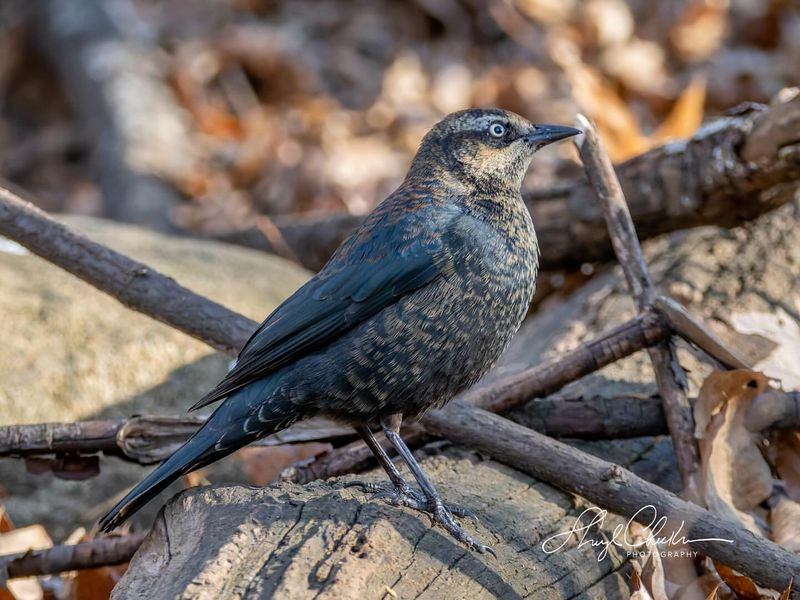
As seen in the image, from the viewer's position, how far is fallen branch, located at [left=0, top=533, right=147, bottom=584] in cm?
272

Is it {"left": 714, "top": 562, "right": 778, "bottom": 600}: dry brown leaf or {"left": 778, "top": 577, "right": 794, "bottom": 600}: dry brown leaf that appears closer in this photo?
{"left": 778, "top": 577, "right": 794, "bottom": 600}: dry brown leaf

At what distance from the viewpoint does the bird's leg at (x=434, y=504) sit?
7.72 ft

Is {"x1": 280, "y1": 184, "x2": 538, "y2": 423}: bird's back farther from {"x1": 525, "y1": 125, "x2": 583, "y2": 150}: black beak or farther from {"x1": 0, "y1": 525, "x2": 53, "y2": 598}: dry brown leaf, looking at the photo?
{"x1": 0, "y1": 525, "x2": 53, "y2": 598}: dry brown leaf

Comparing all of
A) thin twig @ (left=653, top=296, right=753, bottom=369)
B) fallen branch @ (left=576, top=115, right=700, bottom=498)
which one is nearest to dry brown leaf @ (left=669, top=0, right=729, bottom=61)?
fallen branch @ (left=576, top=115, right=700, bottom=498)

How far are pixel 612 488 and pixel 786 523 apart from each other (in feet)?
1.74

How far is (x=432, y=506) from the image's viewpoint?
2.49 meters

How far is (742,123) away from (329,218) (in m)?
2.20

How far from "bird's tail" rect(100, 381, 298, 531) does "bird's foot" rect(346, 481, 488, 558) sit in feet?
0.93

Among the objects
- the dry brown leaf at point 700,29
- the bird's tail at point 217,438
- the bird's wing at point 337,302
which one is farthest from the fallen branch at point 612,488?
the dry brown leaf at point 700,29

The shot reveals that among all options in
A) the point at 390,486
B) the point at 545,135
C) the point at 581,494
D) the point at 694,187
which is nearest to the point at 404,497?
the point at 390,486

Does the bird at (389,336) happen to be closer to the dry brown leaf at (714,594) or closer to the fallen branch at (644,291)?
the fallen branch at (644,291)

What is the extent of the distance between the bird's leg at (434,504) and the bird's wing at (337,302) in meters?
0.31

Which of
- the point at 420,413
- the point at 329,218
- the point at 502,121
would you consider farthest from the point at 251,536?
the point at 329,218

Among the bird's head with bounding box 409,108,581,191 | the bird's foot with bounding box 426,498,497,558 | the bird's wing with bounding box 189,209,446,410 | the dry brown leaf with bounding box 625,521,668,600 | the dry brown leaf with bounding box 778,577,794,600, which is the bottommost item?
the dry brown leaf with bounding box 778,577,794,600
